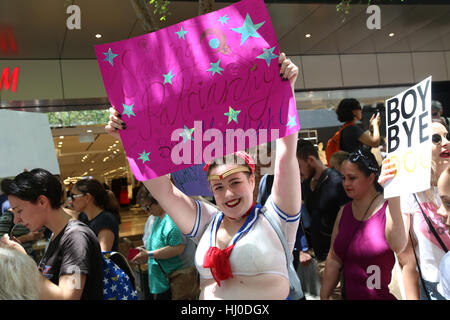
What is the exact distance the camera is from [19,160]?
274cm

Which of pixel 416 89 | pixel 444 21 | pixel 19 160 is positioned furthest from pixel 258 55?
pixel 444 21

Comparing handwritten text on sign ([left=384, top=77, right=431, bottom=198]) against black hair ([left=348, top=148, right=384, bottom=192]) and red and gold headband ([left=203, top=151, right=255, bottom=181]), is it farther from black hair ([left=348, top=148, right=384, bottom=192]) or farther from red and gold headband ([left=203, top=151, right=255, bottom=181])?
red and gold headband ([left=203, top=151, right=255, bottom=181])

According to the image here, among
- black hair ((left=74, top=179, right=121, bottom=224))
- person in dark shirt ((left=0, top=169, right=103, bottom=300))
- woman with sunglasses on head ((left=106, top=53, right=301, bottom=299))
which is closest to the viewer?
woman with sunglasses on head ((left=106, top=53, right=301, bottom=299))

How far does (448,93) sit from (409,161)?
22.8ft

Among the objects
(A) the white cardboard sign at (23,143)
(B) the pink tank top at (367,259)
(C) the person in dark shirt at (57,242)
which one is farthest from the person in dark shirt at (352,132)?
(C) the person in dark shirt at (57,242)

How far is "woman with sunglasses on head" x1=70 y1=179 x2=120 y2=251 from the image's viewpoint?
3477mm

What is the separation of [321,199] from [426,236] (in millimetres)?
1235

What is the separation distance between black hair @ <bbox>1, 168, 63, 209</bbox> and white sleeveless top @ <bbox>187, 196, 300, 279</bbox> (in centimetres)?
88

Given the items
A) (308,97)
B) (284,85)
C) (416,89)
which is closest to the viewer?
(284,85)

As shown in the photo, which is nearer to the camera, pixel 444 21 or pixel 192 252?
pixel 192 252

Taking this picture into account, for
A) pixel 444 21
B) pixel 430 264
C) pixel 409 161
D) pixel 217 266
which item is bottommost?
pixel 430 264


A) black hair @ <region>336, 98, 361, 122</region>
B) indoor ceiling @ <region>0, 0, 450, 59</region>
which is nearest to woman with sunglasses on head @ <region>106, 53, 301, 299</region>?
black hair @ <region>336, 98, 361, 122</region>

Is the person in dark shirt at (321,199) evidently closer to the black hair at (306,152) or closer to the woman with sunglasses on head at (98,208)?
the black hair at (306,152)

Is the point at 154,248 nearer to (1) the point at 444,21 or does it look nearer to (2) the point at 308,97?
(2) the point at 308,97
